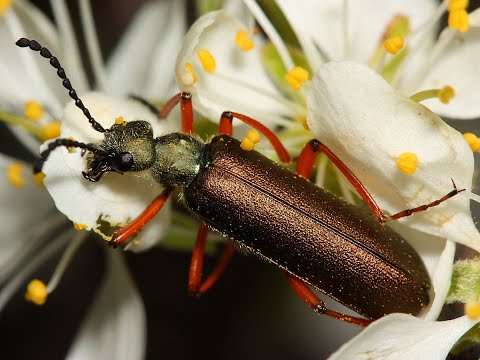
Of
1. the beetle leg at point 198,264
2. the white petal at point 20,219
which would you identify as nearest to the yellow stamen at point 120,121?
the beetle leg at point 198,264

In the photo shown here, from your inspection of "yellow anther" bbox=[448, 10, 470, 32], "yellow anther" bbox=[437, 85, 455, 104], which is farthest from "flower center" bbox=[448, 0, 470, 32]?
"yellow anther" bbox=[437, 85, 455, 104]

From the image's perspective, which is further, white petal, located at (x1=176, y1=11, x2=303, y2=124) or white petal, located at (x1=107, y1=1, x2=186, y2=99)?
white petal, located at (x1=107, y1=1, x2=186, y2=99)

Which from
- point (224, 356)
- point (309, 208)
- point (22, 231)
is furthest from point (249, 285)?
point (309, 208)

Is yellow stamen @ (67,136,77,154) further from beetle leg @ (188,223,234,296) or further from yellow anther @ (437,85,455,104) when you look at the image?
yellow anther @ (437,85,455,104)

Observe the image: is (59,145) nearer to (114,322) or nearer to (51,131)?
(51,131)

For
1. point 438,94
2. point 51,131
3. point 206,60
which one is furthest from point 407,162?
point 51,131

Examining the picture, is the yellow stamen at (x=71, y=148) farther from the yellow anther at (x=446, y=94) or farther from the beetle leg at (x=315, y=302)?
the yellow anther at (x=446, y=94)
